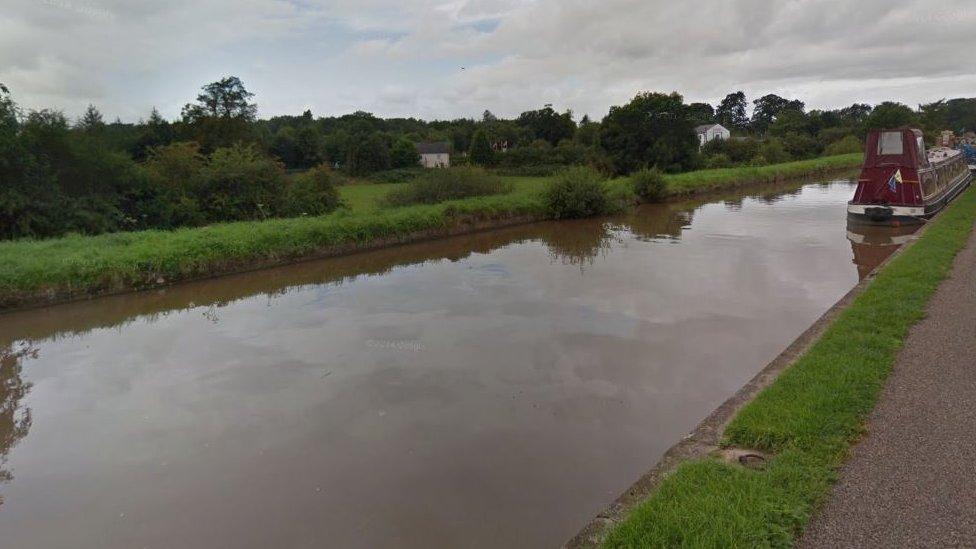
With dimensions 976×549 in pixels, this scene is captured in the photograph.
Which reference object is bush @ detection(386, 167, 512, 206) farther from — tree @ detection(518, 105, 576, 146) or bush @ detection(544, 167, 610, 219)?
tree @ detection(518, 105, 576, 146)

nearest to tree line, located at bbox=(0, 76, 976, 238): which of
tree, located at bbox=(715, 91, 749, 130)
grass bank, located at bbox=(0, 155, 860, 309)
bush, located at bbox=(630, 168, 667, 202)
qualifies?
grass bank, located at bbox=(0, 155, 860, 309)

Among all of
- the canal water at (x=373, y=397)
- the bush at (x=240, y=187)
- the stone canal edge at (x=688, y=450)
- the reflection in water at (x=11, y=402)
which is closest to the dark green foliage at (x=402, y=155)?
the bush at (x=240, y=187)

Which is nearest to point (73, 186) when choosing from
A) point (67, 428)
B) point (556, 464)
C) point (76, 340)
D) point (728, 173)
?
point (76, 340)

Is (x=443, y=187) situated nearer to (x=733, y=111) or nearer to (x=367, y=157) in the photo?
(x=367, y=157)

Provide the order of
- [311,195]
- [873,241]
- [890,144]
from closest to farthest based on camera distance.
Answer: [873,241]
[890,144]
[311,195]

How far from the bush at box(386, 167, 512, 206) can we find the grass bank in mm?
878

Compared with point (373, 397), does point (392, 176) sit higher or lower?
higher

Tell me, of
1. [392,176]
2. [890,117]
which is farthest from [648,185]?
[890,117]

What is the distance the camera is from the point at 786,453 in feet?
12.8

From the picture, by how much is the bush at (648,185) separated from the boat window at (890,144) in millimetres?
10446

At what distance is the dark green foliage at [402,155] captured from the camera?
143 ft

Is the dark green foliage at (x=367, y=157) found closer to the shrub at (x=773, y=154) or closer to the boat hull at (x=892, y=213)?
the shrub at (x=773, y=154)

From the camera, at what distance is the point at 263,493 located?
15.4 feet

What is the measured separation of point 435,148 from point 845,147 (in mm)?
37725
